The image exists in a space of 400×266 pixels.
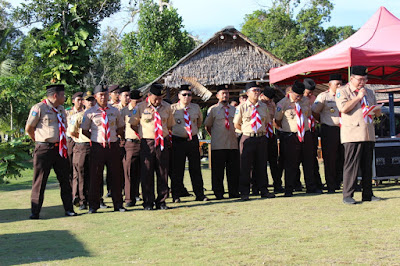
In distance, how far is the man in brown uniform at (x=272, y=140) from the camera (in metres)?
11.6

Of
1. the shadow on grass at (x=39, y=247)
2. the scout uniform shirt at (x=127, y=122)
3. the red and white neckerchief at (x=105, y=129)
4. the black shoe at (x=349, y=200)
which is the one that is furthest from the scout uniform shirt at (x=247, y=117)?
the shadow on grass at (x=39, y=247)

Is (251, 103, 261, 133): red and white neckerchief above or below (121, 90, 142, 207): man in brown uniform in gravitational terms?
above

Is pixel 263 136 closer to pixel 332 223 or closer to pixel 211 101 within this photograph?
pixel 332 223

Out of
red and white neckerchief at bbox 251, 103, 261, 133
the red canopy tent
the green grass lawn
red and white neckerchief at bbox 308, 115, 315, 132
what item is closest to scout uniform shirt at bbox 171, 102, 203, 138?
red and white neckerchief at bbox 251, 103, 261, 133

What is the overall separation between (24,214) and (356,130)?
18.9 ft

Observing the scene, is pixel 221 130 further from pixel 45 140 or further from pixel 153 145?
pixel 45 140

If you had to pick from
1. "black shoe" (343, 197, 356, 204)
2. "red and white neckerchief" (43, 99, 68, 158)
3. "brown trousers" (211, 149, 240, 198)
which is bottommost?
"black shoe" (343, 197, 356, 204)

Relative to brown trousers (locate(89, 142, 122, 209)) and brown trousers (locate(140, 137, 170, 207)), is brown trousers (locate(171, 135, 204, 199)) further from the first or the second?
brown trousers (locate(89, 142, 122, 209))

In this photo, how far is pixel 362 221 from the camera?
729 cm

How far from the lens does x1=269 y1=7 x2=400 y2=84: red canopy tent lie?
1037 centimetres

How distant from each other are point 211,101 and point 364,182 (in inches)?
561

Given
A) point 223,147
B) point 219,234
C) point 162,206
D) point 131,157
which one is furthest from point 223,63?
point 219,234

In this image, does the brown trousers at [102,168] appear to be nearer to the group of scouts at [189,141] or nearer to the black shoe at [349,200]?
the group of scouts at [189,141]

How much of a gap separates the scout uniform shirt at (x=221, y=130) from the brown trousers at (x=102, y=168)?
2.15 meters
